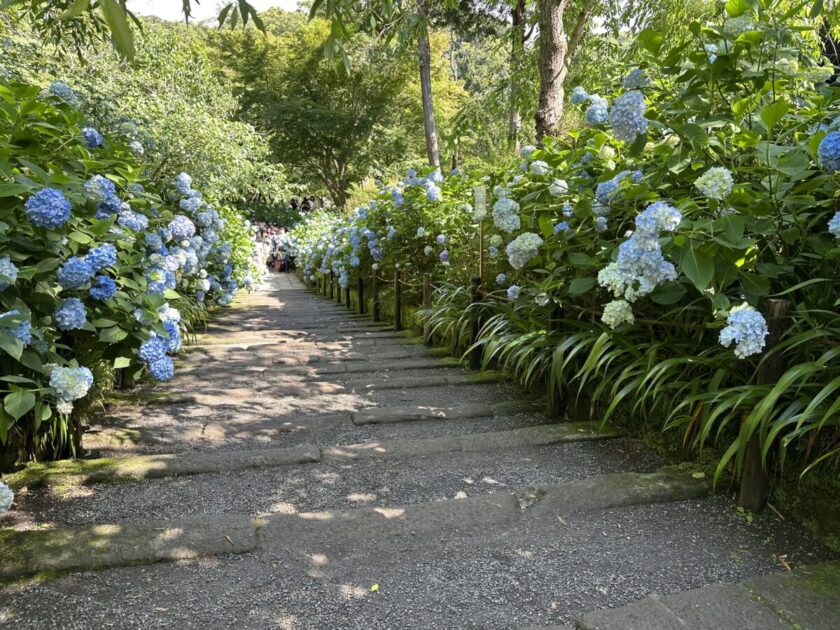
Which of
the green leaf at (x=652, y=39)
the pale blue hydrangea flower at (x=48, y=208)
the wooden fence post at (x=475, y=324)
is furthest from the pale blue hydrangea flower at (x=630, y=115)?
the wooden fence post at (x=475, y=324)

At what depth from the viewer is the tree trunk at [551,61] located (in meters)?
5.02

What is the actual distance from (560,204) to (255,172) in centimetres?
595

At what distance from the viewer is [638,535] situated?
67.0 inches

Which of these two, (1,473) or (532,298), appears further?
(532,298)

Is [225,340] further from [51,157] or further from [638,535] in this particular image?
[638,535]

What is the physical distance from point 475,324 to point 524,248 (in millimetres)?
1245

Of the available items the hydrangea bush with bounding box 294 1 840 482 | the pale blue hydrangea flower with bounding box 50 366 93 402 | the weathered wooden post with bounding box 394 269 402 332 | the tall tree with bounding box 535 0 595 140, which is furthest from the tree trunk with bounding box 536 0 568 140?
the pale blue hydrangea flower with bounding box 50 366 93 402

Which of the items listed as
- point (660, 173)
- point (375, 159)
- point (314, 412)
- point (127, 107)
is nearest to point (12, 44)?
point (127, 107)

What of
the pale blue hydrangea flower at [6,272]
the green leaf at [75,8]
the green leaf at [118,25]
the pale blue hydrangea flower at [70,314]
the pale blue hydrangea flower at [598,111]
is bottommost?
the pale blue hydrangea flower at [70,314]

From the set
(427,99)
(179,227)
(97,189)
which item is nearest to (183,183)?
(179,227)

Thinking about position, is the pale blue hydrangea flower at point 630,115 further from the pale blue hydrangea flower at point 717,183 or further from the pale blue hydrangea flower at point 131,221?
the pale blue hydrangea flower at point 131,221

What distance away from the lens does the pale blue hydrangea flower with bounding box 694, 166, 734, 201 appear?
1.71 m

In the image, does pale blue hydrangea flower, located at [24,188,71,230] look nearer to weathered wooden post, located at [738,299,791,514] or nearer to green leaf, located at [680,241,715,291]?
green leaf, located at [680,241,715,291]

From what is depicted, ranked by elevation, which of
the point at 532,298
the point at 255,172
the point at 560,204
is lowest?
the point at 532,298
